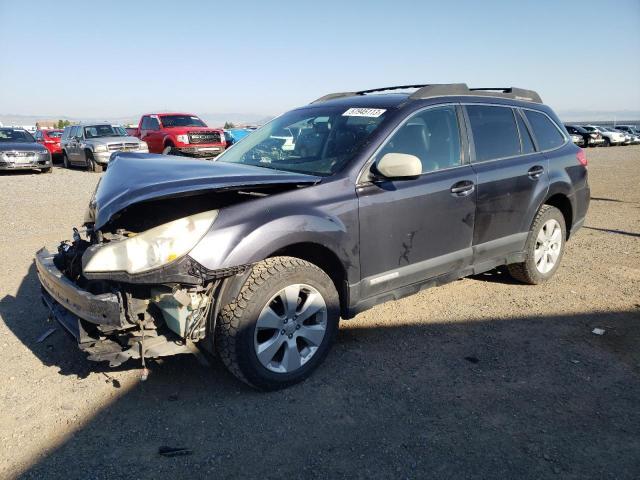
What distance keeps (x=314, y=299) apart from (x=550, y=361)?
1718mm

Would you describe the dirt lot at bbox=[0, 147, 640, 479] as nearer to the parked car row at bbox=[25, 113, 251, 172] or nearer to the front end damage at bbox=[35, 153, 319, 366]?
the front end damage at bbox=[35, 153, 319, 366]

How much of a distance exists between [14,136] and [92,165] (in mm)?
2451

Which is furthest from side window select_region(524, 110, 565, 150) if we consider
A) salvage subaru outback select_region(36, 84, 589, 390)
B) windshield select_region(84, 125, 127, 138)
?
windshield select_region(84, 125, 127, 138)

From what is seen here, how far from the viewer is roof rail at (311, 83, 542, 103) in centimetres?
393

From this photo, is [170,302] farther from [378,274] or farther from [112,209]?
[378,274]

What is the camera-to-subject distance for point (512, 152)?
4.44 metres

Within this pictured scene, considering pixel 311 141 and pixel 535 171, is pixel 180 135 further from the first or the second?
pixel 535 171

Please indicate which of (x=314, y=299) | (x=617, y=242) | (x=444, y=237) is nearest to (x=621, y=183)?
(x=617, y=242)

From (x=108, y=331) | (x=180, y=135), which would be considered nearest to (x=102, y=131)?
(x=180, y=135)

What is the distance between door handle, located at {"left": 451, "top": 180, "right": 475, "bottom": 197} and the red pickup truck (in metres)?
14.8

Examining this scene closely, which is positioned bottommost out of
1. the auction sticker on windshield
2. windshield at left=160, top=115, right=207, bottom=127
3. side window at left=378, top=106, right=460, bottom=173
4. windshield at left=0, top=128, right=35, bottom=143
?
side window at left=378, top=106, right=460, bottom=173

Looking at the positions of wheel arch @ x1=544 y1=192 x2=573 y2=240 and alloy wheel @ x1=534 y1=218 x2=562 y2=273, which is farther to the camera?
wheel arch @ x1=544 y1=192 x2=573 y2=240

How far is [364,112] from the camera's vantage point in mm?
3789

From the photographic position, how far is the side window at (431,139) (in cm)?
361
